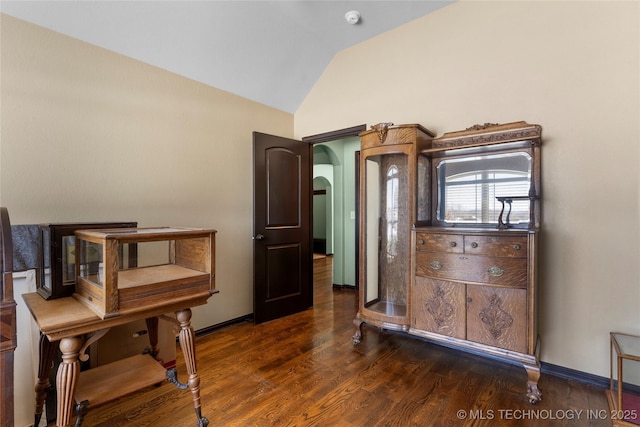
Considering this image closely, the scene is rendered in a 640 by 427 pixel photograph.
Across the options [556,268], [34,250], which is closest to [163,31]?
[34,250]

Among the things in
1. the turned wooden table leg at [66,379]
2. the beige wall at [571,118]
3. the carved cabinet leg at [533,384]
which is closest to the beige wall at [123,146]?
the turned wooden table leg at [66,379]

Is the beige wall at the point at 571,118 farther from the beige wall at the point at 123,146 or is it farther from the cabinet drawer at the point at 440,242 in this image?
the beige wall at the point at 123,146

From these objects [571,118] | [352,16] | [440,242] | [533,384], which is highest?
[352,16]

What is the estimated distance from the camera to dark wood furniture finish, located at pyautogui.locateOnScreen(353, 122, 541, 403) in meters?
1.92

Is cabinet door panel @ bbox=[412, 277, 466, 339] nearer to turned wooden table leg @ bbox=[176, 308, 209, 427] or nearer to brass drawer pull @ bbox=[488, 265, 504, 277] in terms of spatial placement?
brass drawer pull @ bbox=[488, 265, 504, 277]

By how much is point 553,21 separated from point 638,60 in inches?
23.1

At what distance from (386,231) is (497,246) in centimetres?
108

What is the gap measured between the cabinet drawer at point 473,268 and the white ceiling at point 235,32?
2.18 meters

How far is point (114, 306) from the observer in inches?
51.3

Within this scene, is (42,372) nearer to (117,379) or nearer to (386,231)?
(117,379)

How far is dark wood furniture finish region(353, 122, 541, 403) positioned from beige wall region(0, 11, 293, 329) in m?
1.38

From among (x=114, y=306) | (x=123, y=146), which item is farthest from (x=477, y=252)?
(x=123, y=146)

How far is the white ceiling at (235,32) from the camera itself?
6.81 ft

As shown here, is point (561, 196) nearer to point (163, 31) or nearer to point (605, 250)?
point (605, 250)
